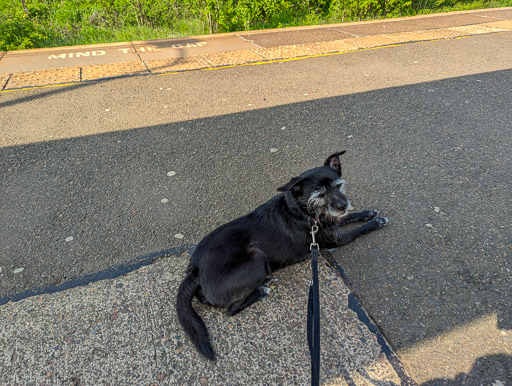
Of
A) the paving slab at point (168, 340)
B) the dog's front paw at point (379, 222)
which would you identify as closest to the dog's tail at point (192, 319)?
the paving slab at point (168, 340)

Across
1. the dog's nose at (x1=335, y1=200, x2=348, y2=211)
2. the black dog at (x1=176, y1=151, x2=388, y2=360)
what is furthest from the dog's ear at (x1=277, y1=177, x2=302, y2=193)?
the dog's nose at (x1=335, y1=200, x2=348, y2=211)

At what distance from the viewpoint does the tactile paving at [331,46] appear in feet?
28.6

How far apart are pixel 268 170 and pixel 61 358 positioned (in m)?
3.02

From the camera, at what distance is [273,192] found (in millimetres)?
4180

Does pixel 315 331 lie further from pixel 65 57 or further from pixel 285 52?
pixel 65 57

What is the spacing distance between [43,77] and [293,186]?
24.2ft

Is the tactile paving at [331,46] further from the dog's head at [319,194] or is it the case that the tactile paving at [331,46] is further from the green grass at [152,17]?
the dog's head at [319,194]

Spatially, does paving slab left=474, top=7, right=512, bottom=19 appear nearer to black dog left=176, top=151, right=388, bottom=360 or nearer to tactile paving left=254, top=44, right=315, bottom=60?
tactile paving left=254, top=44, right=315, bottom=60

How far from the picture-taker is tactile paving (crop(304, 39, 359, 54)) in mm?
8727

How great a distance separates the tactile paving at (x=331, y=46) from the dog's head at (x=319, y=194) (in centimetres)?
677

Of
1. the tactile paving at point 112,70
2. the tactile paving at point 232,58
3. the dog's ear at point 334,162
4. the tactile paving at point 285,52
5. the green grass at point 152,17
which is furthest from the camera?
the green grass at point 152,17

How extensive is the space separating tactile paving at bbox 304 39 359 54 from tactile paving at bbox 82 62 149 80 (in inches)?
169

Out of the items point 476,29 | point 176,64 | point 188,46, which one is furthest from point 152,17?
point 476,29

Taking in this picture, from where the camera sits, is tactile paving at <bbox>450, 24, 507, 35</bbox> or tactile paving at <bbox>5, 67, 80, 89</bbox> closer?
tactile paving at <bbox>5, 67, 80, 89</bbox>
